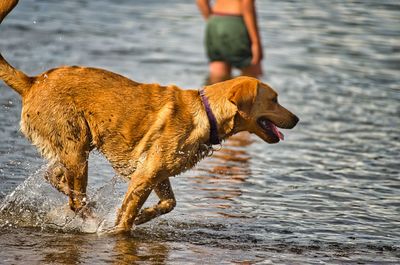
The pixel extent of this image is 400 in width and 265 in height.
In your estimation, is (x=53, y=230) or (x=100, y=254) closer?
(x=100, y=254)

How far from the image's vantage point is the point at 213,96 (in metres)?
8.34

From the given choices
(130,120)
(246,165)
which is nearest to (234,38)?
(246,165)

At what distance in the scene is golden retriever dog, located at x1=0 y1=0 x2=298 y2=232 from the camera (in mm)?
8258

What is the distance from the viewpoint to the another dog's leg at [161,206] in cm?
856

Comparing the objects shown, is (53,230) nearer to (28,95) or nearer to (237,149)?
(28,95)

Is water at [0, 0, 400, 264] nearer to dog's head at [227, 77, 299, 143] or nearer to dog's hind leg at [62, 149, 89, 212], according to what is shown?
dog's hind leg at [62, 149, 89, 212]

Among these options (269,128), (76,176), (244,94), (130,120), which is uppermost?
(244,94)

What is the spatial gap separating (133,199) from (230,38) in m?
6.45

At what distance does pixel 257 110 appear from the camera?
8.43 meters

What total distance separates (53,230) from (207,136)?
4.73 ft

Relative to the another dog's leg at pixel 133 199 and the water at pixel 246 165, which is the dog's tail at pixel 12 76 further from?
the another dog's leg at pixel 133 199

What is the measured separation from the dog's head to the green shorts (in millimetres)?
5816

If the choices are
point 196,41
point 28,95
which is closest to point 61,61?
point 196,41

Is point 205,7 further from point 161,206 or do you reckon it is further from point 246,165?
point 161,206
